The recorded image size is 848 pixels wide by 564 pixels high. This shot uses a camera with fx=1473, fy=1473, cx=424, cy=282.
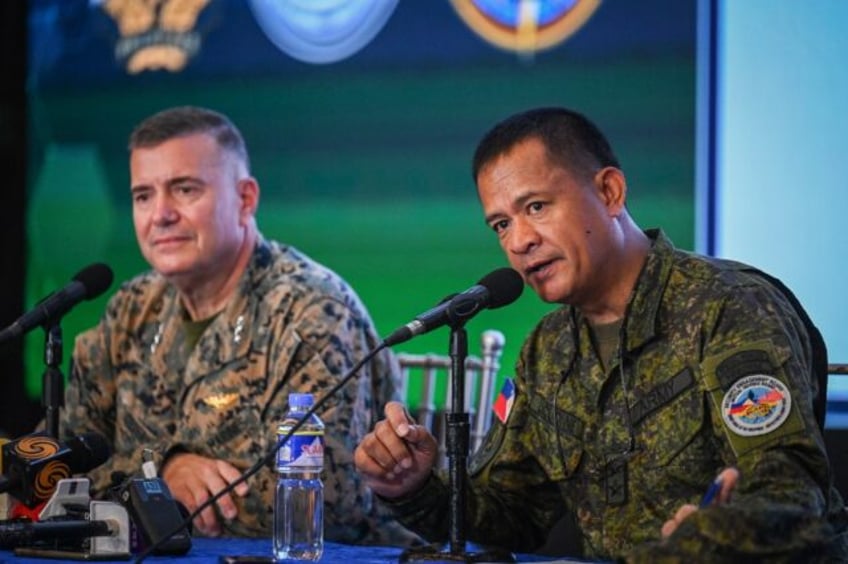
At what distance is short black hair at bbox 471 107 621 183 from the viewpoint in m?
3.17

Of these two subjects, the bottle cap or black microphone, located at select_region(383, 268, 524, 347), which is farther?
the bottle cap

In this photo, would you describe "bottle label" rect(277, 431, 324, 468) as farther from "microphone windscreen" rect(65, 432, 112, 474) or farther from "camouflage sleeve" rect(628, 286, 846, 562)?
"camouflage sleeve" rect(628, 286, 846, 562)

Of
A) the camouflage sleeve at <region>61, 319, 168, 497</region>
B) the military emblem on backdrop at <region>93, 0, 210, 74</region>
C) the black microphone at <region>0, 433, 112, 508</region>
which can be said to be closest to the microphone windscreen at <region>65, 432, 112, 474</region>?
the black microphone at <region>0, 433, 112, 508</region>

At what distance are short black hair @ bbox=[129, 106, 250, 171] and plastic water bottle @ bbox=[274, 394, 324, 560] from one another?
142 cm

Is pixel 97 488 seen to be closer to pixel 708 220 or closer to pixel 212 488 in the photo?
pixel 212 488

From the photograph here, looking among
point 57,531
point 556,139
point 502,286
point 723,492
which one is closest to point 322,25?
point 556,139

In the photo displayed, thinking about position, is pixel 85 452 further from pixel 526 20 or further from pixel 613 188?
pixel 526 20

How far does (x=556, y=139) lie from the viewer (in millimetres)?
3182

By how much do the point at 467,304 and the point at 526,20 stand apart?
2.20 m

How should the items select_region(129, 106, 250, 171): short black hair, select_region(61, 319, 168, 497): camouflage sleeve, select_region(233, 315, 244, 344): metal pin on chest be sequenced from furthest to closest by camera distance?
select_region(61, 319, 168, 497): camouflage sleeve < select_region(129, 106, 250, 171): short black hair < select_region(233, 315, 244, 344): metal pin on chest

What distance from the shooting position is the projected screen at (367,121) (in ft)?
15.1

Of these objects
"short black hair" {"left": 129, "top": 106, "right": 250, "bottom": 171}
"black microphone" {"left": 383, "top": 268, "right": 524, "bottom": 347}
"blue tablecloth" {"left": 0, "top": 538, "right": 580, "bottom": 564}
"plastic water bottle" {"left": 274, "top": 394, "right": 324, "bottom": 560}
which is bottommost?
"blue tablecloth" {"left": 0, "top": 538, "right": 580, "bottom": 564}

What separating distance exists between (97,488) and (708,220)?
1950 mm

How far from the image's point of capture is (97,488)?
414cm
